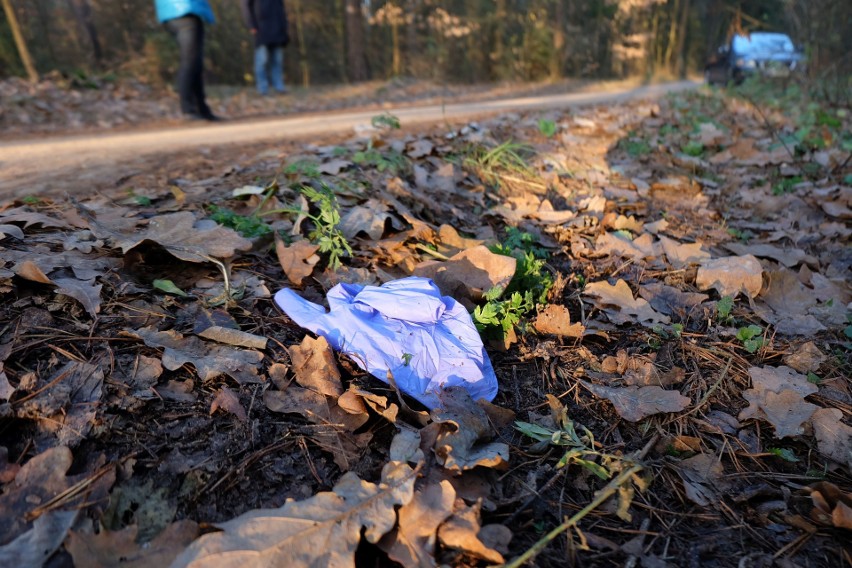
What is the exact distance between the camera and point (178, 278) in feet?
6.75

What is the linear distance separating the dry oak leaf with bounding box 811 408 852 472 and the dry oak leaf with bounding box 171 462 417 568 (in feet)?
4.21

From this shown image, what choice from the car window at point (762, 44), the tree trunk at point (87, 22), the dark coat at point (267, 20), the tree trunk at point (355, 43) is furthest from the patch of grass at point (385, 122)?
the tree trunk at point (355, 43)

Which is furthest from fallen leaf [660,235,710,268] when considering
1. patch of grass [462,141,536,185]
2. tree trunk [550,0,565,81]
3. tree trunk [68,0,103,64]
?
tree trunk [550,0,565,81]

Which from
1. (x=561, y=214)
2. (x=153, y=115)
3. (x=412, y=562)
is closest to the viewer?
(x=412, y=562)

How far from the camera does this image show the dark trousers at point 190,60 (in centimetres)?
615

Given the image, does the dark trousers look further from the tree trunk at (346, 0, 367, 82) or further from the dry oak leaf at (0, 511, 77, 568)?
the tree trunk at (346, 0, 367, 82)

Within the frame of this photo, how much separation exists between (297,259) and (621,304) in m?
1.37

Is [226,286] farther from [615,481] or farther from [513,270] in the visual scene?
[615,481]

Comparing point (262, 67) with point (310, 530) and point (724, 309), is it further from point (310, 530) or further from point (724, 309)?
point (310, 530)

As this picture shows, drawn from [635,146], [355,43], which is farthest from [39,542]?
[355,43]

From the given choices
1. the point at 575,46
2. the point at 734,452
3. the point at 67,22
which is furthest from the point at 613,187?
the point at 575,46

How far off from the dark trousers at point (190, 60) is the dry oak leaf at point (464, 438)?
243 inches

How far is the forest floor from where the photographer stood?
1.23m

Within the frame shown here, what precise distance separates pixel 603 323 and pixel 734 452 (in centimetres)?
70
